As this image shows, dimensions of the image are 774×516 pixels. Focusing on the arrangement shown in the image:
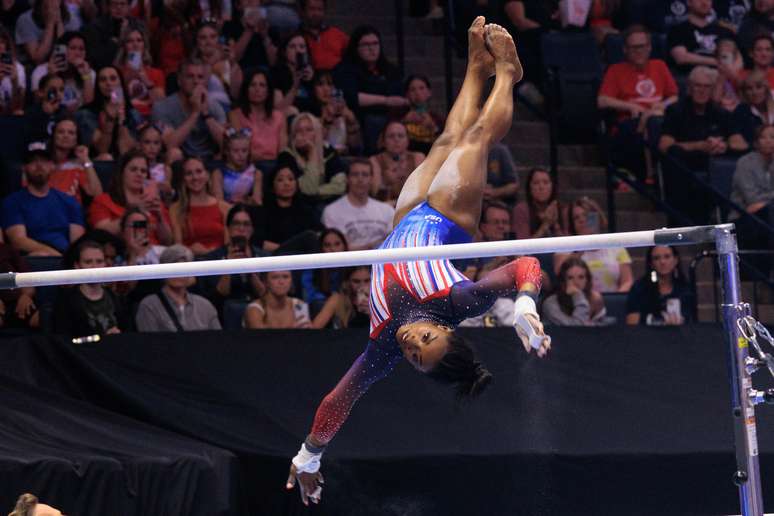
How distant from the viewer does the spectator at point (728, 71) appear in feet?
36.0

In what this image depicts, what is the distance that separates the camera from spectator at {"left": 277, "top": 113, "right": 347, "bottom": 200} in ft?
30.2

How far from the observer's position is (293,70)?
998 centimetres

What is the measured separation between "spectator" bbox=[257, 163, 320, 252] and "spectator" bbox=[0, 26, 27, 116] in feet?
6.24

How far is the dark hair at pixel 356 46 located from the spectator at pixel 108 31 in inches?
66.1

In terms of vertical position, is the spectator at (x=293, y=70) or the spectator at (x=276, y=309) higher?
the spectator at (x=293, y=70)

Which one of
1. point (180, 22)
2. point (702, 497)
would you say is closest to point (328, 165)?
point (180, 22)

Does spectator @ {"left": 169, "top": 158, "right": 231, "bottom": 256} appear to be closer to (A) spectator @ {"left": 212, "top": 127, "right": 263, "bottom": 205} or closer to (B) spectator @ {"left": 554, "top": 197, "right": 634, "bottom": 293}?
(A) spectator @ {"left": 212, "top": 127, "right": 263, "bottom": 205}

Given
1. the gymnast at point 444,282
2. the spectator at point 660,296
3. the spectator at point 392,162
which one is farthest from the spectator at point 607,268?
the gymnast at point 444,282

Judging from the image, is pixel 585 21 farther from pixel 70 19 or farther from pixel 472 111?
pixel 472 111

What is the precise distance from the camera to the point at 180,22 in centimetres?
999

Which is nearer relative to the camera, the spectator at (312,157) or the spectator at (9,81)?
the spectator at (9,81)

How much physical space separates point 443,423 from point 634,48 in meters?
4.88

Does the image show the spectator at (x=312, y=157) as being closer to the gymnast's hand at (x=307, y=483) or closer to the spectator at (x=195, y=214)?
the spectator at (x=195, y=214)

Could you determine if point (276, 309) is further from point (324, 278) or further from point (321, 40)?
point (321, 40)
